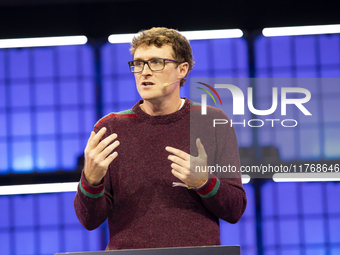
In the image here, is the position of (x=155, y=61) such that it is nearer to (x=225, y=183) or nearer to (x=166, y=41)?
(x=166, y=41)

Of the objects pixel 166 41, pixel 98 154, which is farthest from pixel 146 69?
pixel 98 154

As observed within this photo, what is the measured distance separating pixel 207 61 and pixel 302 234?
1.55 m

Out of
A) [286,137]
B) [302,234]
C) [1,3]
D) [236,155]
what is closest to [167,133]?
[236,155]

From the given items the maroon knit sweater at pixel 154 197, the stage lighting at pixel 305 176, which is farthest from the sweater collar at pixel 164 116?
the stage lighting at pixel 305 176

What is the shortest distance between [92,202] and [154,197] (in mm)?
238

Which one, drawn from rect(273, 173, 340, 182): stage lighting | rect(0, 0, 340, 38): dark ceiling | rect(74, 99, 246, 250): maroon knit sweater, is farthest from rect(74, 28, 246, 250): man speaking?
rect(0, 0, 340, 38): dark ceiling

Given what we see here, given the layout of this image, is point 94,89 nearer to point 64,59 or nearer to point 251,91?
point 64,59

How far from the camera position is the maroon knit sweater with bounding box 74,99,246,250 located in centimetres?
121

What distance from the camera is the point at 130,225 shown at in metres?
1.28

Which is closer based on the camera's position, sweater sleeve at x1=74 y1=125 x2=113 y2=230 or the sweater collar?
sweater sleeve at x1=74 y1=125 x2=113 y2=230

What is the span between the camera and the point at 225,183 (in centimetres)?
123

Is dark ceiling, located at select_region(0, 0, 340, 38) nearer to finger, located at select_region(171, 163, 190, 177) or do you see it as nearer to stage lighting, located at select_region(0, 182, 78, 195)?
stage lighting, located at select_region(0, 182, 78, 195)

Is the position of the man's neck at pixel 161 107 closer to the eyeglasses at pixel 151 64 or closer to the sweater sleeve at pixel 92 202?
the eyeglasses at pixel 151 64

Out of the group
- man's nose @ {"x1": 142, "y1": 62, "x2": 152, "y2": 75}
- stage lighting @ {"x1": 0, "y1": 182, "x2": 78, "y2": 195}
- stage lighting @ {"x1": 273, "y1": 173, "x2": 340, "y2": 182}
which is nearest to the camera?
stage lighting @ {"x1": 273, "y1": 173, "x2": 340, "y2": 182}
